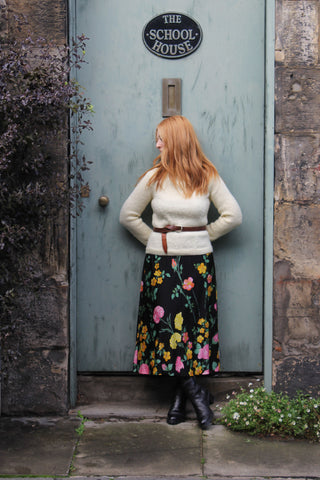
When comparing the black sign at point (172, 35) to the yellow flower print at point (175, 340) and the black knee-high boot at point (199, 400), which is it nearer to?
the yellow flower print at point (175, 340)

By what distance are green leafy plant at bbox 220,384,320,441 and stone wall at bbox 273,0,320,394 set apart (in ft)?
0.54

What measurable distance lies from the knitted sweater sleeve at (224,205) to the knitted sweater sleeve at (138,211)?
1.27 ft

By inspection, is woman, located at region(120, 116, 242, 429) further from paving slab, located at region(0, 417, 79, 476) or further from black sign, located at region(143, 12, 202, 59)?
paving slab, located at region(0, 417, 79, 476)

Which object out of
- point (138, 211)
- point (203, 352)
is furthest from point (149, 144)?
point (203, 352)

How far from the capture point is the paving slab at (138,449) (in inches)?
129

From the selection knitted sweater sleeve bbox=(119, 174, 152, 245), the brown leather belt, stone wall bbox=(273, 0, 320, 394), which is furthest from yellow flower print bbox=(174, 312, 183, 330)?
stone wall bbox=(273, 0, 320, 394)

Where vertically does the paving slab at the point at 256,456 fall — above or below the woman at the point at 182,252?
below

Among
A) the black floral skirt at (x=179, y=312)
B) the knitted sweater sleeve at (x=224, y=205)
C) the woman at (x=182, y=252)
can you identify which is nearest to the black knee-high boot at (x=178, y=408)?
the woman at (x=182, y=252)

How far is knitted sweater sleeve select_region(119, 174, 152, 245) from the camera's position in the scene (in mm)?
3881

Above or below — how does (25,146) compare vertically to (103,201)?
above

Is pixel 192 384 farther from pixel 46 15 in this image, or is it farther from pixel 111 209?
pixel 46 15

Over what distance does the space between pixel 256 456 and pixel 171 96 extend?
2.16m

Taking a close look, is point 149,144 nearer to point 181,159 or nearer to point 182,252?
point 181,159

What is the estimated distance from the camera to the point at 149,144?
4.05 metres
